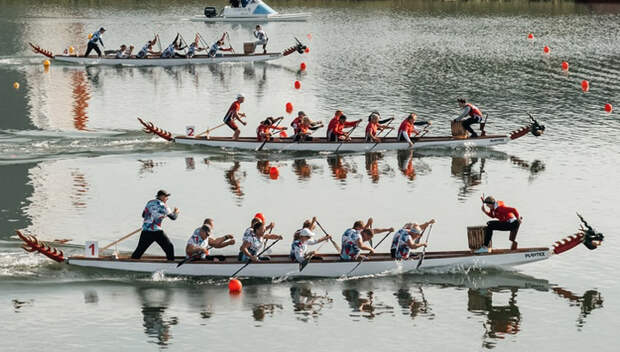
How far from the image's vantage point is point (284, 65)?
79.5 meters

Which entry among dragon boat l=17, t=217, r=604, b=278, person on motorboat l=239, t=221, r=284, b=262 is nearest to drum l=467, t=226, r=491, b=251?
dragon boat l=17, t=217, r=604, b=278

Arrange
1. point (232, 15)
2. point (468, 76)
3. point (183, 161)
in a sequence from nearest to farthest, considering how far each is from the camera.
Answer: point (183, 161)
point (468, 76)
point (232, 15)

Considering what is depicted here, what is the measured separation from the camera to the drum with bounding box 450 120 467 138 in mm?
49250

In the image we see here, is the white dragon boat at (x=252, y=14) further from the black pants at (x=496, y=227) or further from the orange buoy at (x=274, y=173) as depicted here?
the black pants at (x=496, y=227)

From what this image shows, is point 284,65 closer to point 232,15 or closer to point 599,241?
point 232,15

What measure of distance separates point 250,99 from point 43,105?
13154 mm

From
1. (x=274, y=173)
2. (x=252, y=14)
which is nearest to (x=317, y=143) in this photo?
(x=274, y=173)

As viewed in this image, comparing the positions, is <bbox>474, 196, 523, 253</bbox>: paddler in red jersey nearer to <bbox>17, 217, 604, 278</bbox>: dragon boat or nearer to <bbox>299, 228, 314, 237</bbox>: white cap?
<bbox>17, 217, 604, 278</bbox>: dragon boat

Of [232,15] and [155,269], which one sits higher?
[232,15]

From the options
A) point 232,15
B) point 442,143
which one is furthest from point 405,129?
point 232,15

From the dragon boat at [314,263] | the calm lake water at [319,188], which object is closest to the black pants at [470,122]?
the calm lake water at [319,188]

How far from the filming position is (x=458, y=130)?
49375 mm

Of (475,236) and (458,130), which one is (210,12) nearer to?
(458,130)

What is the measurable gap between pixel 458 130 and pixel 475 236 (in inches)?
707
